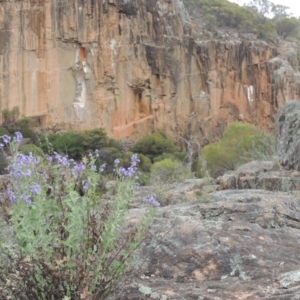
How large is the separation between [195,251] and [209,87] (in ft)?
99.3

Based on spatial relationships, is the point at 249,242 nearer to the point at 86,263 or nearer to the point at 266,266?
the point at 266,266

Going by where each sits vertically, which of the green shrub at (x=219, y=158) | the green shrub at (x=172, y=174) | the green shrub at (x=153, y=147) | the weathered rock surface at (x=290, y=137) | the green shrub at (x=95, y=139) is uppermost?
the weathered rock surface at (x=290, y=137)

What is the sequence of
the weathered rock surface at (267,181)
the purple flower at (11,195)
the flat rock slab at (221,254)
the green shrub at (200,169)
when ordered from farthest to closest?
1. the green shrub at (200,169)
2. the weathered rock surface at (267,181)
3. the flat rock slab at (221,254)
4. the purple flower at (11,195)

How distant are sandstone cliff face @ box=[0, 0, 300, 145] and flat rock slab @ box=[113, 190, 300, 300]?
89.6 feet

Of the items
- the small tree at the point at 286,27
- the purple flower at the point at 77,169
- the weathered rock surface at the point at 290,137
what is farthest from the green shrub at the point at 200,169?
the small tree at the point at 286,27

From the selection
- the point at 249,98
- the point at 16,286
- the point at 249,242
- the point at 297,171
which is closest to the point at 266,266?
the point at 249,242

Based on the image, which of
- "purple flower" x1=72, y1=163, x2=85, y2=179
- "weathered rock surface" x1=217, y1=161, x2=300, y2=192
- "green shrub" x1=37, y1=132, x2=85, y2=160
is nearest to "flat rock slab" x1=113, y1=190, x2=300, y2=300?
"purple flower" x1=72, y1=163, x2=85, y2=179

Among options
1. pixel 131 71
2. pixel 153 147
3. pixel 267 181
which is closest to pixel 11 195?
pixel 267 181

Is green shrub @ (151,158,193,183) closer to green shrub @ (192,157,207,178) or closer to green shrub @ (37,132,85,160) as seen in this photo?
green shrub @ (192,157,207,178)

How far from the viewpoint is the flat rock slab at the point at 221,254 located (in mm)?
2303

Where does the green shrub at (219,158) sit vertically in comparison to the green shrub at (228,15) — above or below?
below

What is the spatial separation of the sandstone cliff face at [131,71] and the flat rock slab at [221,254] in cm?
2733

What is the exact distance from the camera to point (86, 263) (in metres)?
2.06

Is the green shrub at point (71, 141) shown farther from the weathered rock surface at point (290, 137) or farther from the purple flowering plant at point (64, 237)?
the purple flowering plant at point (64, 237)
